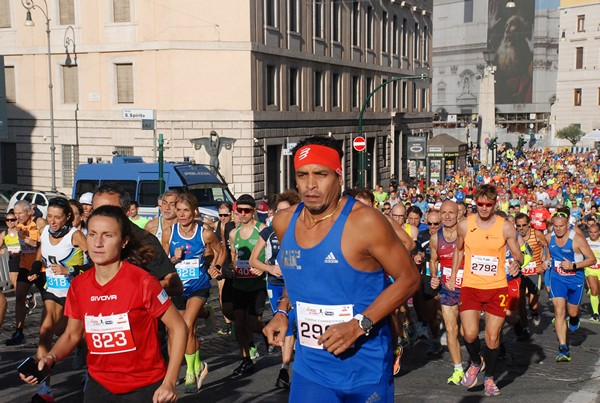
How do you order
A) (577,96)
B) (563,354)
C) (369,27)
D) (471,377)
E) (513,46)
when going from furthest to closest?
1. (513,46)
2. (577,96)
3. (369,27)
4. (563,354)
5. (471,377)

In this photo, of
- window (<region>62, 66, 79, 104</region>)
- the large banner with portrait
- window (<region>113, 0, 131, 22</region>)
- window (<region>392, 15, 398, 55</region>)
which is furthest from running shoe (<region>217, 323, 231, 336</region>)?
the large banner with portrait

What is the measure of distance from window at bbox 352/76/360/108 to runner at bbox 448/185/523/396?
3631 centimetres

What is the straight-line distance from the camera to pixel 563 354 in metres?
9.27

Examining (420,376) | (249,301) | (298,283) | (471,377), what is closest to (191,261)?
(249,301)

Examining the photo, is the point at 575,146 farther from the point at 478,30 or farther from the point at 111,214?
the point at 111,214

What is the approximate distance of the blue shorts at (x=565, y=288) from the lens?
9.76 meters

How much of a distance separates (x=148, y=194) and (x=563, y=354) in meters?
14.6

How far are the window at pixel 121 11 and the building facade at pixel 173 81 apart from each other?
1.6 inches

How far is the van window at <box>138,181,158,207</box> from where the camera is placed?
21797mm

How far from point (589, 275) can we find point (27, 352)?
27.5ft

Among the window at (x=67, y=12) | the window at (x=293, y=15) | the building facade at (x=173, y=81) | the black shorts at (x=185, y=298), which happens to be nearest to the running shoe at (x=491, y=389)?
the black shorts at (x=185, y=298)

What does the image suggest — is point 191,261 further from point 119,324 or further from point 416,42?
point 416,42

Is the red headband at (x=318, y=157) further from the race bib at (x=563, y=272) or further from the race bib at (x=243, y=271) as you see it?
the race bib at (x=563, y=272)

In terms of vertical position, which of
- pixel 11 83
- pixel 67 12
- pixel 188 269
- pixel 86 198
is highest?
pixel 67 12
